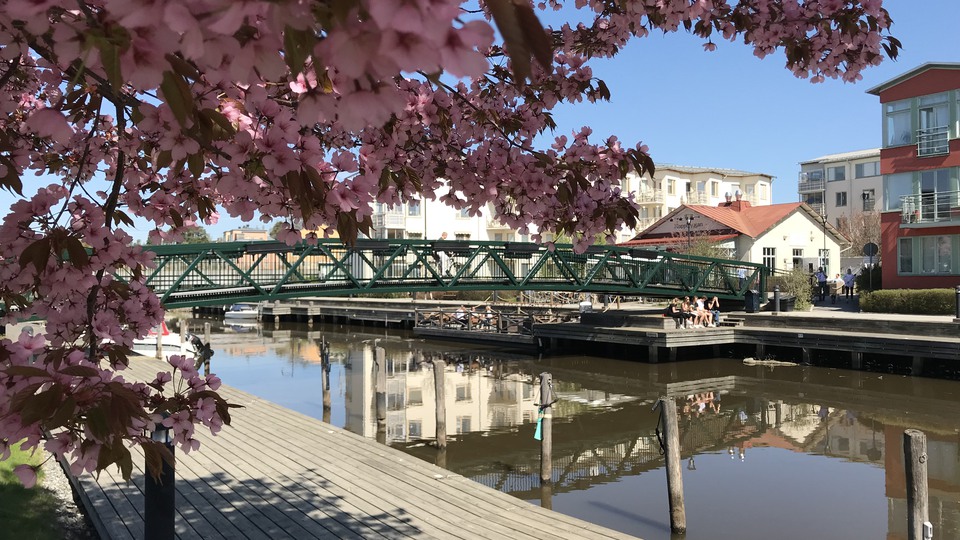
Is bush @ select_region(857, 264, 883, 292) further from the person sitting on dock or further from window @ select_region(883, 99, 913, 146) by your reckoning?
the person sitting on dock

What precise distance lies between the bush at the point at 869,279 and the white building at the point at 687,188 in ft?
102

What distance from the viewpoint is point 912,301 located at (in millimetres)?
30156

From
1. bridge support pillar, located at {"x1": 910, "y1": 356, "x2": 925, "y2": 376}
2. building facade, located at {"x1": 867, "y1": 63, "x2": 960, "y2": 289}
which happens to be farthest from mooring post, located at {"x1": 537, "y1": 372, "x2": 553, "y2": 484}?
building facade, located at {"x1": 867, "y1": 63, "x2": 960, "y2": 289}

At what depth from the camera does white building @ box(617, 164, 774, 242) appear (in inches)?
2847

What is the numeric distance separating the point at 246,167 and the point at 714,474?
1285 centimetres

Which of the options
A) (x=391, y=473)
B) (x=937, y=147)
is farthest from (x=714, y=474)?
(x=937, y=147)

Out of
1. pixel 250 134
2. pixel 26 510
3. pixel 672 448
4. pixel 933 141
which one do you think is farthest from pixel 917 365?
pixel 250 134

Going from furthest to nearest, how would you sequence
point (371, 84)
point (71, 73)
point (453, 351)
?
point (453, 351) → point (71, 73) → point (371, 84)

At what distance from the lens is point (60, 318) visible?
3.67m

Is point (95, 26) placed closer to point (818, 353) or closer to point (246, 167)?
point (246, 167)

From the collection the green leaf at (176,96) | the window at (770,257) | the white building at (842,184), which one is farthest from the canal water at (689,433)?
the white building at (842,184)

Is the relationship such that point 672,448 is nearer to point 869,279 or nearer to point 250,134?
point 250,134

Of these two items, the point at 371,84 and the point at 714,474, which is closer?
the point at 371,84

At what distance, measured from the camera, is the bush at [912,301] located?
95.3 ft
